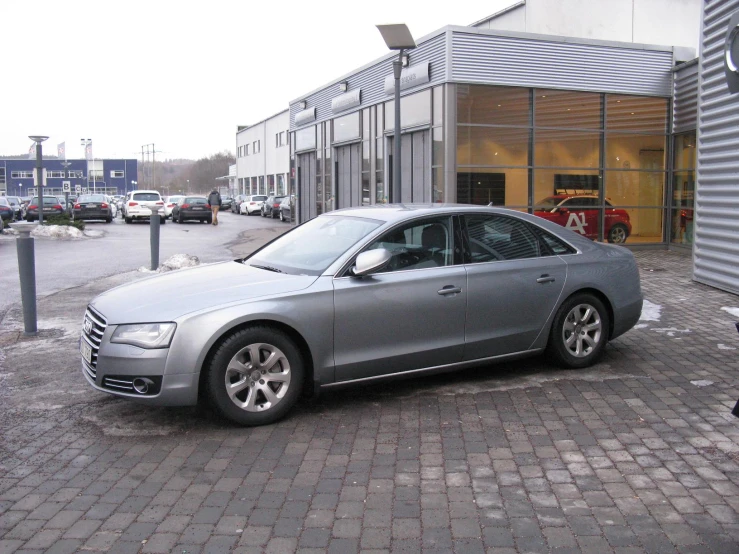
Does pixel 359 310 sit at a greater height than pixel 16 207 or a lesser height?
lesser

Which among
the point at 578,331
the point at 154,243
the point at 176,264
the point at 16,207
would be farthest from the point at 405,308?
the point at 16,207

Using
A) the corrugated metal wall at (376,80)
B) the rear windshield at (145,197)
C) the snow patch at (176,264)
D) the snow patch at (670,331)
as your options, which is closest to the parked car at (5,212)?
the rear windshield at (145,197)

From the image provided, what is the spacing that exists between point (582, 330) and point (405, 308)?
193 cm

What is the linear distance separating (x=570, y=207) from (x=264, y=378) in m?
15.9

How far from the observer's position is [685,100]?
64.7 ft

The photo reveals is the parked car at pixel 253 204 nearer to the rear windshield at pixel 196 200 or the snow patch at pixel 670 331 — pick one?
the rear windshield at pixel 196 200

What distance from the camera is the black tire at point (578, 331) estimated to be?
21.9 ft

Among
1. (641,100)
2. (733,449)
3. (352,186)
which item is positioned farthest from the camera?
(352,186)

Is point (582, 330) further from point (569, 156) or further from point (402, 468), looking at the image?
point (569, 156)

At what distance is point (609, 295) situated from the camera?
693 cm

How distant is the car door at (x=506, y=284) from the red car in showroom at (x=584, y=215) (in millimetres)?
13171

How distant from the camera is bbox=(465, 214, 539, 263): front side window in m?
6.40

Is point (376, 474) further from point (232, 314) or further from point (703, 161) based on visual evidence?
point (703, 161)

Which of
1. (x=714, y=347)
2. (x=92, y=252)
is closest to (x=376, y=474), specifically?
(x=714, y=347)
